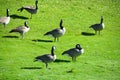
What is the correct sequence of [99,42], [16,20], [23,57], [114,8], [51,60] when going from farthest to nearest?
[114,8]
[16,20]
[99,42]
[23,57]
[51,60]

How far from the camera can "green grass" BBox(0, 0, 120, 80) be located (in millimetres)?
34656

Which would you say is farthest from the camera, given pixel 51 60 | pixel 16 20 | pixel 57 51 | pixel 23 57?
pixel 16 20

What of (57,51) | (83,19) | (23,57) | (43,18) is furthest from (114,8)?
(23,57)

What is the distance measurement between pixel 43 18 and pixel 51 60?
2131 cm

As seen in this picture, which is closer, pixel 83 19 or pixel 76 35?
pixel 76 35

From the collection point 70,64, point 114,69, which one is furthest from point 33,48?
point 114,69

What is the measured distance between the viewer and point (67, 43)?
46.3m

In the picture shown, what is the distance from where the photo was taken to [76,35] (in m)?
50.4

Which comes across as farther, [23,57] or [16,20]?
[16,20]

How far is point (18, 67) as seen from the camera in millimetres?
35656

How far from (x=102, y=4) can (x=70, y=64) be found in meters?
29.0

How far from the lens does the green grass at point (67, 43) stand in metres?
34.7

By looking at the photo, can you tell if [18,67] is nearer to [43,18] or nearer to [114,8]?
[43,18]

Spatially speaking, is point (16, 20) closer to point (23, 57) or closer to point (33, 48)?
point (33, 48)
